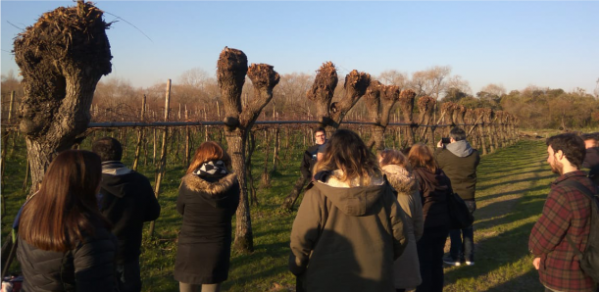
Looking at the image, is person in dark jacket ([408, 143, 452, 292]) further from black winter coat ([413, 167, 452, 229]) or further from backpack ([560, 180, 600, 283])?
backpack ([560, 180, 600, 283])

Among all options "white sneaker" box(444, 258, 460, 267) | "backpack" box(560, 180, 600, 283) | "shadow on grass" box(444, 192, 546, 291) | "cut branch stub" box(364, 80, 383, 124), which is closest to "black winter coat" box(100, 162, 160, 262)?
"backpack" box(560, 180, 600, 283)

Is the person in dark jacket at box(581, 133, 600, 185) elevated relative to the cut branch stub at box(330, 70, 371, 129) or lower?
lower

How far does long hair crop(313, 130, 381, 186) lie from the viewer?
2.38 metres

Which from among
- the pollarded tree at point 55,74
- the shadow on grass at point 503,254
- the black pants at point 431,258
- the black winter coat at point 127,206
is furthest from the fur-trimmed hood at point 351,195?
the shadow on grass at point 503,254

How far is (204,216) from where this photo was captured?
3.25 m

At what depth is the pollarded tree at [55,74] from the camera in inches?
122

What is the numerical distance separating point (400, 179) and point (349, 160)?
1.01 m

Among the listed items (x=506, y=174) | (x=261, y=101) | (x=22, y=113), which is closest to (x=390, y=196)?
(x=22, y=113)

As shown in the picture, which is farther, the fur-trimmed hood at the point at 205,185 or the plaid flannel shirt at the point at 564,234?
the fur-trimmed hood at the point at 205,185

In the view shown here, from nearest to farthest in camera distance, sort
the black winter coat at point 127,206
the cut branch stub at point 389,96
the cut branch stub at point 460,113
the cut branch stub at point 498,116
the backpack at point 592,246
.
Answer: the backpack at point 592,246 < the black winter coat at point 127,206 < the cut branch stub at point 389,96 < the cut branch stub at point 460,113 < the cut branch stub at point 498,116

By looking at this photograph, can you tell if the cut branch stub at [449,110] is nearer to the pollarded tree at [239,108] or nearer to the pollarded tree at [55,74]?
the pollarded tree at [239,108]

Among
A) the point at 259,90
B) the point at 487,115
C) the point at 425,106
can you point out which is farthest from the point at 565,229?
the point at 487,115

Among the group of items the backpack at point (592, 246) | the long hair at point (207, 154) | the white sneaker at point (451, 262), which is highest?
the long hair at point (207, 154)

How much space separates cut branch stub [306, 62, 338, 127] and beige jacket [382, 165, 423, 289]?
479 cm
